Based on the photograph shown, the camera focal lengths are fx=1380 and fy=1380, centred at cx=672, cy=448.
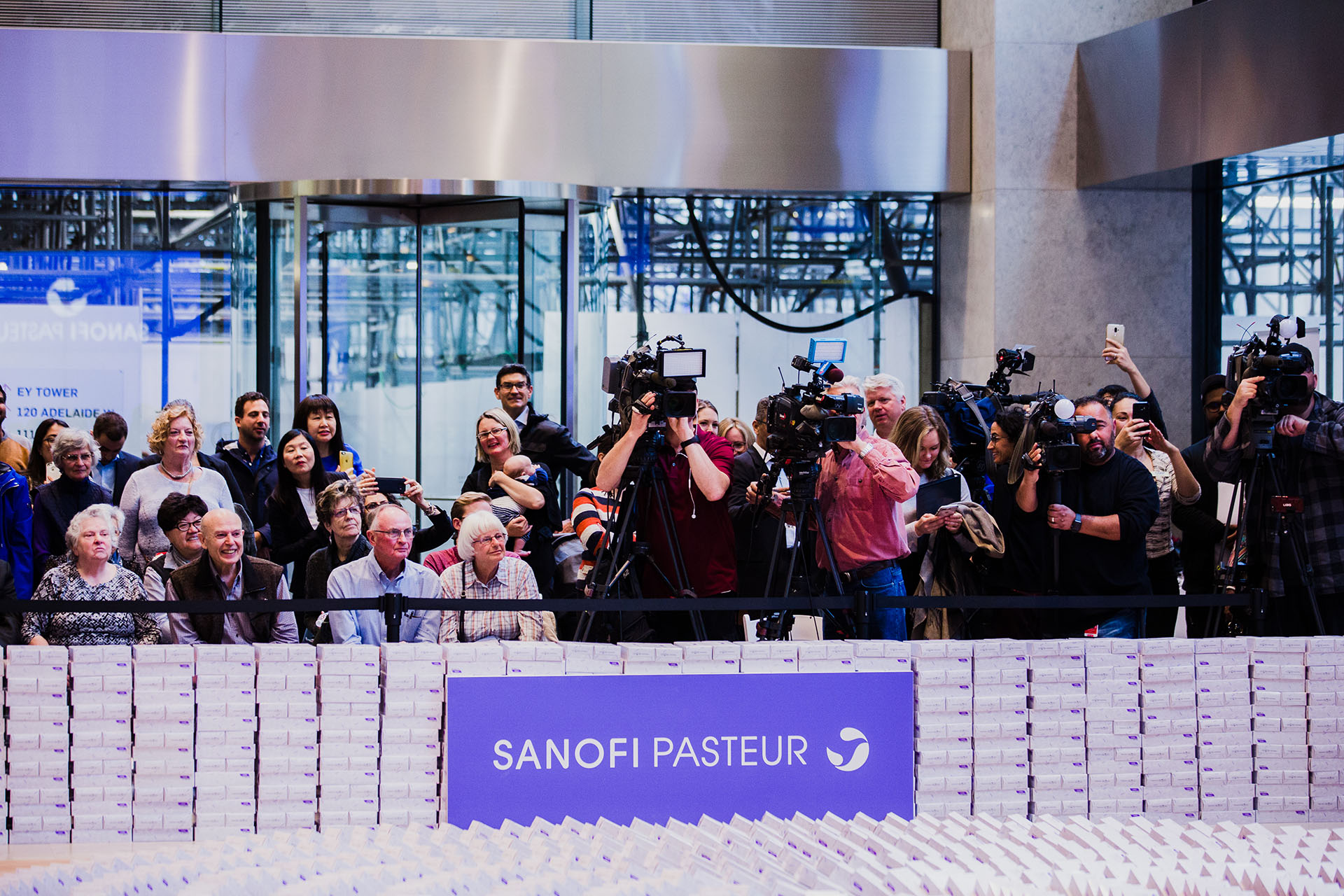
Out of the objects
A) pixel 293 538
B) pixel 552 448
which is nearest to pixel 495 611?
pixel 293 538

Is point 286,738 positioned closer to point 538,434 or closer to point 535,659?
point 535,659

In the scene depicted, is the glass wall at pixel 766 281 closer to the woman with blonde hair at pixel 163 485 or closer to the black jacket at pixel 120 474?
the black jacket at pixel 120 474

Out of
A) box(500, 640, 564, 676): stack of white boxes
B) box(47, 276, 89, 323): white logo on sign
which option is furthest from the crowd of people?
box(47, 276, 89, 323): white logo on sign

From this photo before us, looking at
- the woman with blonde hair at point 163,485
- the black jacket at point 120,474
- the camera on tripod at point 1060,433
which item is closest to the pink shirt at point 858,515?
the camera on tripod at point 1060,433

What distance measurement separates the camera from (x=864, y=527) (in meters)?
5.59

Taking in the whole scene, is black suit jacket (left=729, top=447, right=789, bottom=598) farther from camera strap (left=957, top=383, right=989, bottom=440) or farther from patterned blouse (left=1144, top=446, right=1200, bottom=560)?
patterned blouse (left=1144, top=446, right=1200, bottom=560)

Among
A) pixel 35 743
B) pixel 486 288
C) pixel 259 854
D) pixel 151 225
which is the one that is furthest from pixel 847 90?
pixel 259 854

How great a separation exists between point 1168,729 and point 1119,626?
30.7 inches

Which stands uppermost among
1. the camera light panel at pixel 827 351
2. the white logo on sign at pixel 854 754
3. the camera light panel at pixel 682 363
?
the camera light panel at pixel 827 351

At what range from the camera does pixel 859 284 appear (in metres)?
10.9

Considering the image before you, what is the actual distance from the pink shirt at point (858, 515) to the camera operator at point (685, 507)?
16.1 inches

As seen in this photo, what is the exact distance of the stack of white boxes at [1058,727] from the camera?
15.3 ft

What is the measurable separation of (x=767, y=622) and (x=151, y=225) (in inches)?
276

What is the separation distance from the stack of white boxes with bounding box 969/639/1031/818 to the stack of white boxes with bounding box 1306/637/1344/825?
1017 mm
